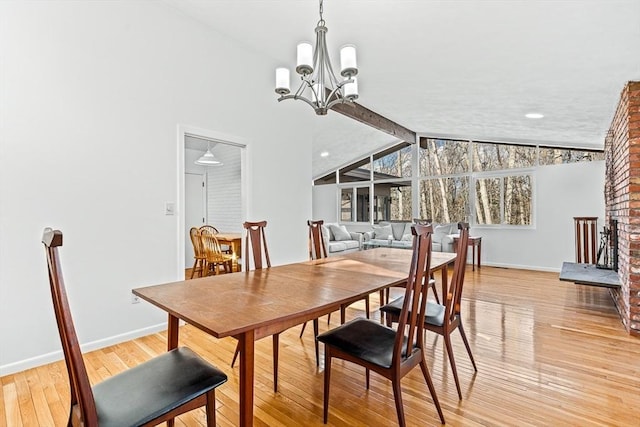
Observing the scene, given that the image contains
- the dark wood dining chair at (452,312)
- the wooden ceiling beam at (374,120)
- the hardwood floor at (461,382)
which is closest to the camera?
the hardwood floor at (461,382)

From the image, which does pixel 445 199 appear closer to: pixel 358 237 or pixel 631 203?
pixel 358 237

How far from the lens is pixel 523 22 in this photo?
2412 millimetres

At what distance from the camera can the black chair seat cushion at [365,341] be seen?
1.56 m

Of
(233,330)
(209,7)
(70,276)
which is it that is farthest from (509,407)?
(209,7)

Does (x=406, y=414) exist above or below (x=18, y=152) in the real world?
below

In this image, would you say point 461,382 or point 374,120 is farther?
point 374,120

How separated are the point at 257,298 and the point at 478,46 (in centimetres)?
291

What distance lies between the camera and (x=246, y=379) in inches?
47.2

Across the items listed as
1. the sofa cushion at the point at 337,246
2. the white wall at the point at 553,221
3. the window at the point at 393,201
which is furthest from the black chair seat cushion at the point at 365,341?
the window at the point at 393,201

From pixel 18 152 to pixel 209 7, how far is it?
6.59 feet

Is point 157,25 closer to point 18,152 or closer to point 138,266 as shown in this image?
point 18,152

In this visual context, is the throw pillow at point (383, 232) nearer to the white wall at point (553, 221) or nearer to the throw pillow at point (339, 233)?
the throw pillow at point (339, 233)

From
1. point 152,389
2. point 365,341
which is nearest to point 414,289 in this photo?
point 365,341

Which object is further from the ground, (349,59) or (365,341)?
(349,59)
